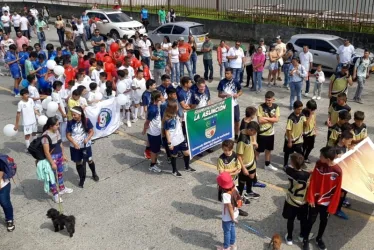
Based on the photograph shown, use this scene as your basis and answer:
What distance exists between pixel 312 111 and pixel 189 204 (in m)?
3.02

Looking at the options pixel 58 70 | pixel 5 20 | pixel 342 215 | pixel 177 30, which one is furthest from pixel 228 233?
pixel 5 20

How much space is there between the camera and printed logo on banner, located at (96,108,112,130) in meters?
10.5

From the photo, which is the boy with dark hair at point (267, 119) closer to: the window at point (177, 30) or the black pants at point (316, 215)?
the black pants at point (316, 215)

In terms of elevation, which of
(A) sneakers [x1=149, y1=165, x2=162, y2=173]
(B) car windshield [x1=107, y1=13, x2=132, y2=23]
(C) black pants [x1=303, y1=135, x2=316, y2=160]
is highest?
(B) car windshield [x1=107, y1=13, x2=132, y2=23]

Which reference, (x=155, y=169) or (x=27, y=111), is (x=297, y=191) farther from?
(x=27, y=111)

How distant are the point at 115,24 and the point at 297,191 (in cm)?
1833

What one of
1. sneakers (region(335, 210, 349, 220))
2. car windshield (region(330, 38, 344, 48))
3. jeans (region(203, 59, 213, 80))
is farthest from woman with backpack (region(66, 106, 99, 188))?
car windshield (region(330, 38, 344, 48))

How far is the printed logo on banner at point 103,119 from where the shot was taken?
10460 millimetres

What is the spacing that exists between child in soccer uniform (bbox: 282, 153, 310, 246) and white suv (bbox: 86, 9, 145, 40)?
17.4m

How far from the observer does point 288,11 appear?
20703 mm

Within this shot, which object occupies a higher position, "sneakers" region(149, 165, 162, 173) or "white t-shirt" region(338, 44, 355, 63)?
"white t-shirt" region(338, 44, 355, 63)

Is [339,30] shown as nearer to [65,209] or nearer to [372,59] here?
[372,59]

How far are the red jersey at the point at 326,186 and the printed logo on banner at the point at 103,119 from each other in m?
6.08

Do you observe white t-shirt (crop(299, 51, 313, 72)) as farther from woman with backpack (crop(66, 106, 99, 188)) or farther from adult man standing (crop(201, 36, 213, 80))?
woman with backpack (crop(66, 106, 99, 188))
